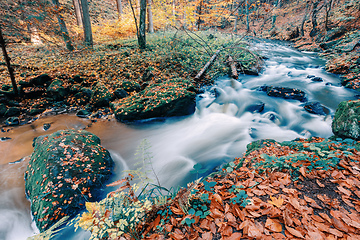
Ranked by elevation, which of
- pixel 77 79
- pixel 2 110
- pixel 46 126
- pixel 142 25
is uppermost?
pixel 142 25

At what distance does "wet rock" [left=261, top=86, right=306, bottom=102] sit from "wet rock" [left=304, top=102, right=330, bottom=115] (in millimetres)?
736

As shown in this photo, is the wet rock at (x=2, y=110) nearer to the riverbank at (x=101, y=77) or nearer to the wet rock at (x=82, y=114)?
the riverbank at (x=101, y=77)

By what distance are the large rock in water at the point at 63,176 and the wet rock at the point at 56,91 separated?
4.46 metres

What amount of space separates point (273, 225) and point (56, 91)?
1020 centimetres

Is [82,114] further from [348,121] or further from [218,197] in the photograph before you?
[348,121]

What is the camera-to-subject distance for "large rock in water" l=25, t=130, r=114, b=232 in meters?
3.29

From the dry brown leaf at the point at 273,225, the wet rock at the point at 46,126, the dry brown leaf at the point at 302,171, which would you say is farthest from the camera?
the wet rock at the point at 46,126

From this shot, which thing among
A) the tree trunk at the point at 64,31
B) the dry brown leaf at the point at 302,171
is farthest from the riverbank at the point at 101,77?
the dry brown leaf at the point at 302,171

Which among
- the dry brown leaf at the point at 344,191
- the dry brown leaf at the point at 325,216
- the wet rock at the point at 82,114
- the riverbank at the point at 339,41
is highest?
the riverbank at the point at 339,41

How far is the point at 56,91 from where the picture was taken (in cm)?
805

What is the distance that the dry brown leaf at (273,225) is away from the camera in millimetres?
1664

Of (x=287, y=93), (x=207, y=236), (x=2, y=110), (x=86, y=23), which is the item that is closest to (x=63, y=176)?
(x=207, y=236)

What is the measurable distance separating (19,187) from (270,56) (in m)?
17.7

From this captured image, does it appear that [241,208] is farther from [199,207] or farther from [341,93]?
[341,93]
